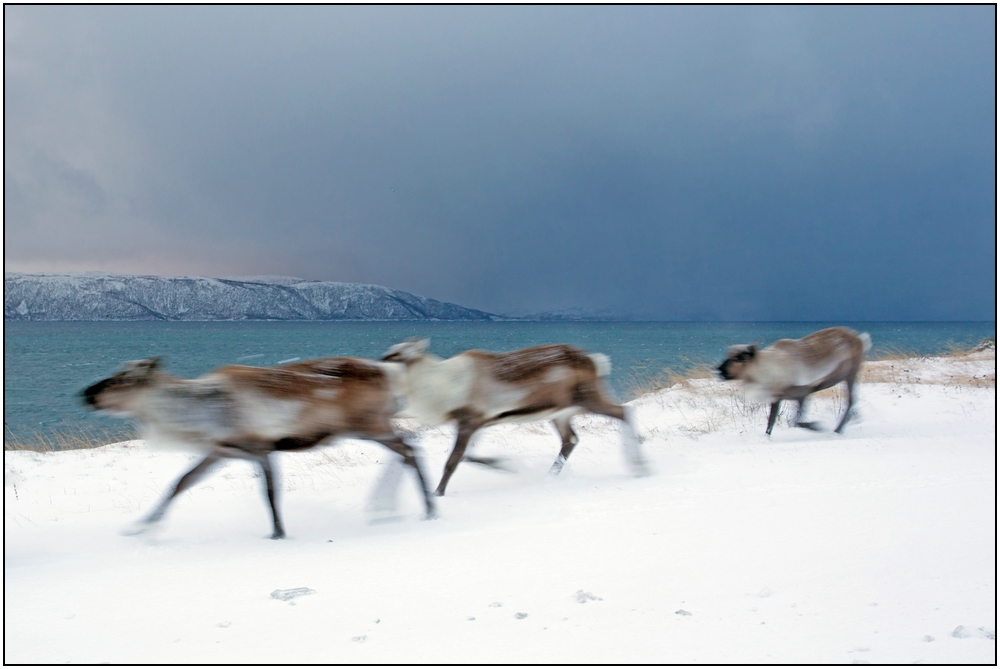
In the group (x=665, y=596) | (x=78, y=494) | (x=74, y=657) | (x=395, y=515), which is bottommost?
(x=78, y=494)

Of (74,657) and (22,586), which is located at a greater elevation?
(74,657)

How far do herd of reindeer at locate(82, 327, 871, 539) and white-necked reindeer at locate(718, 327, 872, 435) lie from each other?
2728 millimetres

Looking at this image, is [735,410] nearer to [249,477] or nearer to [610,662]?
[249,477]

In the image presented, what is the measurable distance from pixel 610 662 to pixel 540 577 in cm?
116

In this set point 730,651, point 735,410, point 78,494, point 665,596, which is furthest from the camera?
point 735,410

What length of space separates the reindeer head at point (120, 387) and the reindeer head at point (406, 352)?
195 centimetres

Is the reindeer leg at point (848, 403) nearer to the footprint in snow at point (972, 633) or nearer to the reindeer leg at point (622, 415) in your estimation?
the reindeer leg at point (622, 415)

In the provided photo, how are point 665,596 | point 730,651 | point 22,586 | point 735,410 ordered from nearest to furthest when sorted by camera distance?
point 730,651 < point 665,596 < point 22,586 < point 735,410

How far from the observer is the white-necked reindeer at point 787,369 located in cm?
925

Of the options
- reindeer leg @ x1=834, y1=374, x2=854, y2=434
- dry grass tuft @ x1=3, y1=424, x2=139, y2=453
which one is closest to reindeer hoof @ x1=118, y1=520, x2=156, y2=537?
reindeer leg @ x1=834, y1=374, x2=854, y2=434

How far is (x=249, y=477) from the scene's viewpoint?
8227 mm

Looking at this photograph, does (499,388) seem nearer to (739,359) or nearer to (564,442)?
(564,442)

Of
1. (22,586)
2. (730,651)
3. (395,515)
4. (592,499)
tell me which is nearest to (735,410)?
(592,499)

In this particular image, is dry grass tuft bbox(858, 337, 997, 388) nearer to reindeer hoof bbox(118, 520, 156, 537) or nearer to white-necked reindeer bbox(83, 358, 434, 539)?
white-necked reindeer bbox(83, 358, 434, 539)
